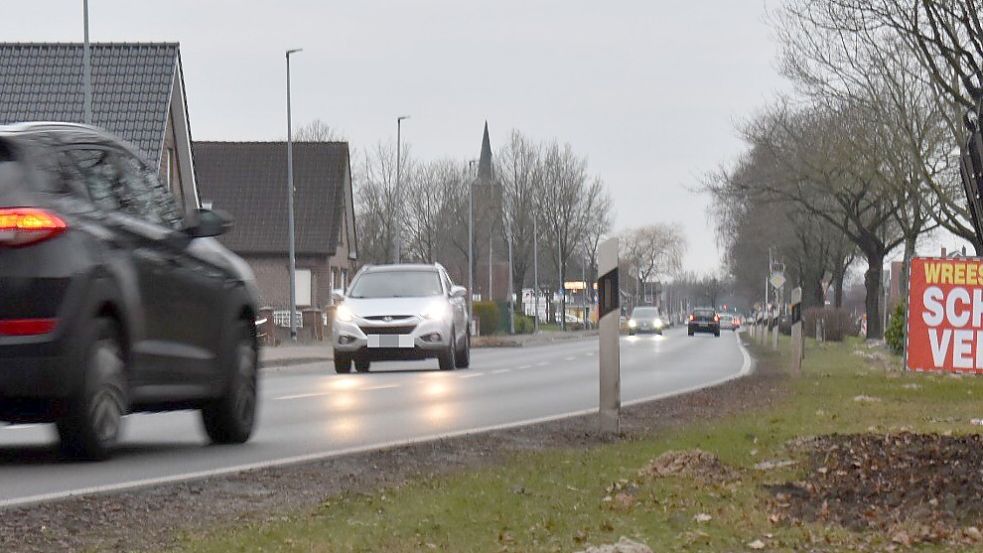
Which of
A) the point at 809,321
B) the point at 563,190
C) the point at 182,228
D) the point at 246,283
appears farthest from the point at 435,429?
the point at 563,190

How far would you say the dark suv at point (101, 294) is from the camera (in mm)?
9094

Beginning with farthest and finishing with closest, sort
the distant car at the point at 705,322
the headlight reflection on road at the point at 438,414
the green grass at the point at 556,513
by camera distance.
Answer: the distant car at the point at 705,322
the headlight reflection on road at the point at 438,414
the green grass at the point at 556,513

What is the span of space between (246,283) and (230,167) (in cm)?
6329

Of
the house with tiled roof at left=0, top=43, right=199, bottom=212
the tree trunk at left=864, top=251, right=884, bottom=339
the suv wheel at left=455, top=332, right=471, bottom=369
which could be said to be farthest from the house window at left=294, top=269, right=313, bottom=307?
the suv wheel at left=455, top=332, right=471, bottom=369

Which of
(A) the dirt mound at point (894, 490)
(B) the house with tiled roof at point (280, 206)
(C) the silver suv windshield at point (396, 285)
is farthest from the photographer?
(B) the house with tiled roof at point (280, 206)

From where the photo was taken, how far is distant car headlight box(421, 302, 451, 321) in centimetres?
2706

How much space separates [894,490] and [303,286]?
65.4 meters

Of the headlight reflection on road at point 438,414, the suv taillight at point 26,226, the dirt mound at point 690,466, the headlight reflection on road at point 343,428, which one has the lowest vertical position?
the headlight reflection on road at point 438,414

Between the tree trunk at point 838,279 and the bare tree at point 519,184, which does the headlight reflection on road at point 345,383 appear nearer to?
the tree trunk at point 838,279

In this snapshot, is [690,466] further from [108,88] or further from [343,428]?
[108,88]

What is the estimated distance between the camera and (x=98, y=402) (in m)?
9.62

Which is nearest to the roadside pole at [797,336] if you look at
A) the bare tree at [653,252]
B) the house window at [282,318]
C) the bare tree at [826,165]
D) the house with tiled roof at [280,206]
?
the bare tree at [826,165]

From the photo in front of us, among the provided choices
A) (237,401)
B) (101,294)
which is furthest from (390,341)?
(101,294)

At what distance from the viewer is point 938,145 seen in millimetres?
48000
